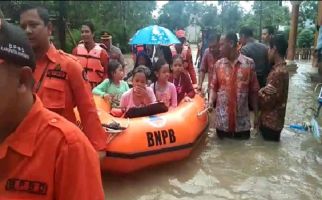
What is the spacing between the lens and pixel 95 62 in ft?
19.3

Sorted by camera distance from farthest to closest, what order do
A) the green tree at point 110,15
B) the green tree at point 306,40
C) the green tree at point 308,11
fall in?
the green tree at point 308,11
the green tree at point 306,40
the green tree at point 110,15

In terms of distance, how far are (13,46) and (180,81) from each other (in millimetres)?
5116

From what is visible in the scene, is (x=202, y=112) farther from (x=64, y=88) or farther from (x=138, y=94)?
(x=64, y=88)

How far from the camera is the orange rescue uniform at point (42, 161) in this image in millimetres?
1291

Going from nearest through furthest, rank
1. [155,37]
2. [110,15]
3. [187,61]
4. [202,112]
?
[202,112]
[155,37]
[187,61]
[110,15]

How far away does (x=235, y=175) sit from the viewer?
A: 16.1 feet

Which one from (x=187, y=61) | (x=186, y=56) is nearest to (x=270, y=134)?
(x=187, y=61)

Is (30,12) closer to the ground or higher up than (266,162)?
higher up

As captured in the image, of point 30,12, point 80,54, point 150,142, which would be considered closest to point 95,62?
point 80,54

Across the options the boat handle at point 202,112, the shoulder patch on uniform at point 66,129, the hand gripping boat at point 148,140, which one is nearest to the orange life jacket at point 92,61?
the hand gripping boat at point 148,140

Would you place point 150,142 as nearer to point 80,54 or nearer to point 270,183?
point 270,183

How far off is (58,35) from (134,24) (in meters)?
11.2

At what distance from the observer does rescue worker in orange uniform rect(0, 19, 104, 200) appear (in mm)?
1285

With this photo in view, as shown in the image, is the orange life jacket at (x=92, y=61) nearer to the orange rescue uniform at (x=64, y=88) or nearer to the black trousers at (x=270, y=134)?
the black trousers at (x=270, y=134)
